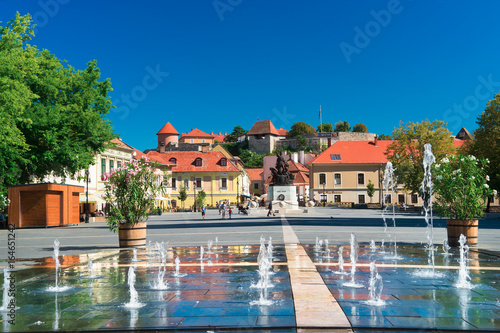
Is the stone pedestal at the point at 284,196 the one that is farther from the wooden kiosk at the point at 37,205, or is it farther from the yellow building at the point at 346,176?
the yellow building at the point at 346,176

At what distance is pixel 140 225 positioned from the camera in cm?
1377

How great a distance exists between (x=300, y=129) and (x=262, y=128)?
12.0 metres

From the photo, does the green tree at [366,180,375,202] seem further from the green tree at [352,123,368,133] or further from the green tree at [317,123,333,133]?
the green tree at [317,123,333,133]

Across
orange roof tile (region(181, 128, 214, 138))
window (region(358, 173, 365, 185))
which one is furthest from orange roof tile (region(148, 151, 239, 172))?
orange roof tile (region(181, 128, 214, 138))

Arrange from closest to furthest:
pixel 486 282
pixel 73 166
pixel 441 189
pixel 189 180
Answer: pixel 486 282 < pixel 441 189 < pixel 73 166 < pixel 189 180

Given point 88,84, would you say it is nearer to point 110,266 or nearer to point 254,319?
point 110,266

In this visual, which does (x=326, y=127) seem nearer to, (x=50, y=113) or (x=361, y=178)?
(x=361, y=178)

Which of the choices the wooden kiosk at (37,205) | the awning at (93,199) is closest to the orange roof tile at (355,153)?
the awning at (93,199)

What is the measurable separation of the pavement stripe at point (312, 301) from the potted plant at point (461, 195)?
580 centimetres

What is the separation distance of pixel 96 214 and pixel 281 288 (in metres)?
41.7

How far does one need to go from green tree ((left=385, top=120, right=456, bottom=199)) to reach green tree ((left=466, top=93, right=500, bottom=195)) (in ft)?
21.4

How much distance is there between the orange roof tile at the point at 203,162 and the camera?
2815 inches

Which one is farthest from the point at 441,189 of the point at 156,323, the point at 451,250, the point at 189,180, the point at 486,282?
the point at 189,180

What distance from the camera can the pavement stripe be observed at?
5.07 m
